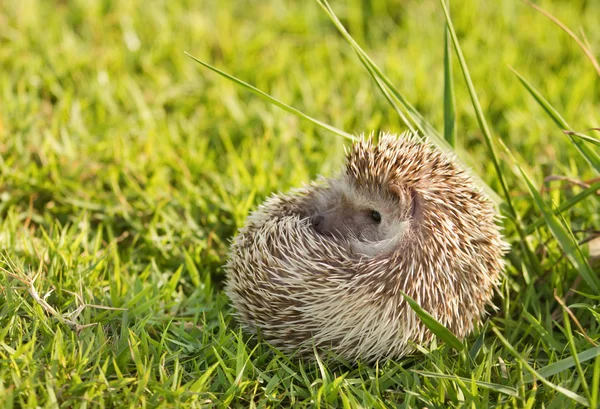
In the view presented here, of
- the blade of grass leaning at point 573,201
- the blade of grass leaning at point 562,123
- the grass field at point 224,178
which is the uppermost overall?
the blade of grass leaning at point 562,123

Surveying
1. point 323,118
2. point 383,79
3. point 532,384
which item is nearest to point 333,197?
point 383,79

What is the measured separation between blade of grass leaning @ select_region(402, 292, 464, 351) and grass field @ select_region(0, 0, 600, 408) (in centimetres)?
6

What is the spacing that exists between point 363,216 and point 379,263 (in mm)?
416

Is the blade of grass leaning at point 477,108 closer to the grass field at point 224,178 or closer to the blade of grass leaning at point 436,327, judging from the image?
the grass field at point 224,178

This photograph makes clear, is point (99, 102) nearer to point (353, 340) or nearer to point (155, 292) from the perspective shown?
point (155, 292)

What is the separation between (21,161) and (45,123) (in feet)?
1.75

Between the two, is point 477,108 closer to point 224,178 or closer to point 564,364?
point 564,364

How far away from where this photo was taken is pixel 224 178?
4590 mm

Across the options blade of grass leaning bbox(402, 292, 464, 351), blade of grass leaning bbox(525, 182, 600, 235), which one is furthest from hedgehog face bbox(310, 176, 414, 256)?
blade of grass leaning bbox(525, 182, 600, 235)

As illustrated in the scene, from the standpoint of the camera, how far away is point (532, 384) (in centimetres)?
313

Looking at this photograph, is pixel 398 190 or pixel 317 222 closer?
pixel 398 190

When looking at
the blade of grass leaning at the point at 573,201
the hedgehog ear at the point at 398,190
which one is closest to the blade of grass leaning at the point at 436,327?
the hedgehog ear at the point at 398,190

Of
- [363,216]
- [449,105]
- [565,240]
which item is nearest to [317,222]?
[363,216]

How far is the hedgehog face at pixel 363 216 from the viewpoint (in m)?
3.32
